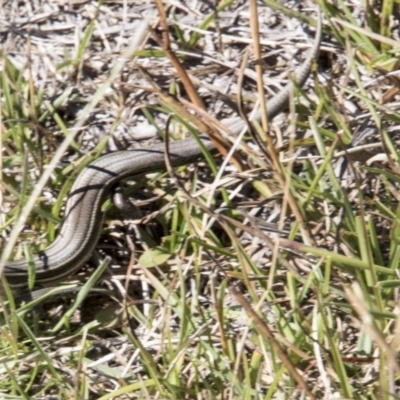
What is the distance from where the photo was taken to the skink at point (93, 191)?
395cm

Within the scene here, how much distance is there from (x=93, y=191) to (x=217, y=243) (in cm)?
81

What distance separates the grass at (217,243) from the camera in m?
3.11

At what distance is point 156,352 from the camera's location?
138 inches

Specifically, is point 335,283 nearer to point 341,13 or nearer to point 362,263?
point 362,263

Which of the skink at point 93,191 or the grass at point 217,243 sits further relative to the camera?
the skink at point 93,191

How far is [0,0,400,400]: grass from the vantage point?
311 cm

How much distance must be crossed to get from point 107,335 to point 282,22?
5.95 ft

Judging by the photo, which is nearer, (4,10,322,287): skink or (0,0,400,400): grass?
(0,0,400,400): grass

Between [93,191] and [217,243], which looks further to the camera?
[93,191]

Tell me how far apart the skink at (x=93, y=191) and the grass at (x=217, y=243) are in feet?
0.22

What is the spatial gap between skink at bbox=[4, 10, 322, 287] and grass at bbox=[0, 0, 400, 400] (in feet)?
0.22

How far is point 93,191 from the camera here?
4.17m

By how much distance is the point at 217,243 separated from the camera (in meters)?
3.69

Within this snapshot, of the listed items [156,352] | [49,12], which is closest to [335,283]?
[156,352]
